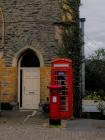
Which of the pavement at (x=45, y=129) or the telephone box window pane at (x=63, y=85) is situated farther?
the telephone box window pane at (x=63, y=85)

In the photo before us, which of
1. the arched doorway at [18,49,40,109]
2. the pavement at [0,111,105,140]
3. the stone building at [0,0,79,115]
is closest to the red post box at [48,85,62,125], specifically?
the pavement at [0,111,105,140]

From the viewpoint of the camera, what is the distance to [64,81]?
19516mm

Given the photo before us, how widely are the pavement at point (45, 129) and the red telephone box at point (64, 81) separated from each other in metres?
0.81

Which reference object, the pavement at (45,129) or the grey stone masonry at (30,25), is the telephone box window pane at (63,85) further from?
the grey stone masonry at (30,25)

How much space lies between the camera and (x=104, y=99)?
75.2ft

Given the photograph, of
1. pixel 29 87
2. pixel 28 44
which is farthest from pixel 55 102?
pixel 29 87

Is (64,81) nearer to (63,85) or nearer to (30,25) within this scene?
(63,85)

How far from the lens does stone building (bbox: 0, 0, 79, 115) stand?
75.7 ft

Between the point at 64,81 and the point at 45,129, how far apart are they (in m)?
3.62

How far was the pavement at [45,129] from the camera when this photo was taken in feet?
47.1

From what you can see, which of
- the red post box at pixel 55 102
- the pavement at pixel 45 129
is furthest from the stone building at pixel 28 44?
the red post box at pixel 55 102

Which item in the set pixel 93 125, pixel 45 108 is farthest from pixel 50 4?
pixel 93 125

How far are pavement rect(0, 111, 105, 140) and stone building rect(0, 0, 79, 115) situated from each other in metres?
3.29

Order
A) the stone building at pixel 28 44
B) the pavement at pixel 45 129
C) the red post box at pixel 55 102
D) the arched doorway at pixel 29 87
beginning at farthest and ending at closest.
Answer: the arched doorway at pixel 29 87, the stone building at pixel 28 44, the red post box at pixel 55 102, the pavement at pixel 45 129
